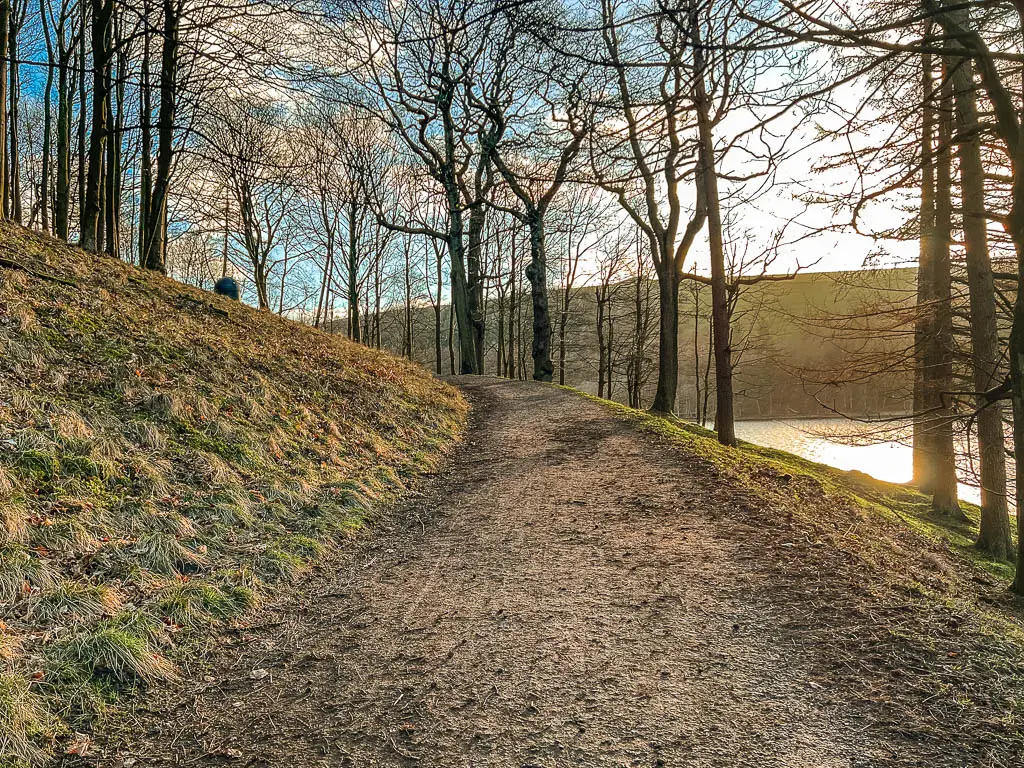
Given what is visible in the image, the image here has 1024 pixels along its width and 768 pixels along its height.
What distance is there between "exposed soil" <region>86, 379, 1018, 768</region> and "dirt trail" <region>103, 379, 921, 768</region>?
1cm

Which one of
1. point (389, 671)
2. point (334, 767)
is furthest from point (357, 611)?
point (334, 767)

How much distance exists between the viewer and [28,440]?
3801 mm

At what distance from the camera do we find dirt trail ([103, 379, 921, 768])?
2.22 metres

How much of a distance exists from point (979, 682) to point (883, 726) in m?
0.65

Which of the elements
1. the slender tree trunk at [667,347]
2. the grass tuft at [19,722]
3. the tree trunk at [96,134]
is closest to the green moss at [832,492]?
the slender tree trunk at [667,347]

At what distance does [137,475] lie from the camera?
13.5ft

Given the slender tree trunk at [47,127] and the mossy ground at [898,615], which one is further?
the slender tree trunk at [47,127]

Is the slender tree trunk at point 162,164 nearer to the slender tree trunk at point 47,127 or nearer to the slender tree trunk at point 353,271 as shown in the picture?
the slender tree trunk at point 47,127

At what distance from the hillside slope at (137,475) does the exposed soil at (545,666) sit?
1.23ft

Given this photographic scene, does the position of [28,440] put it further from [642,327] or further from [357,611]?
[642,327]

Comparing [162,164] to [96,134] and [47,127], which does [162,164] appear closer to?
[96,134]

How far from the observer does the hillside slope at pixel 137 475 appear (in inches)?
103

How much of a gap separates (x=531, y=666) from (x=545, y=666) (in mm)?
76

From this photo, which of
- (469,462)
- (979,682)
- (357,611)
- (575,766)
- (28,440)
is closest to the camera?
(575,766)
